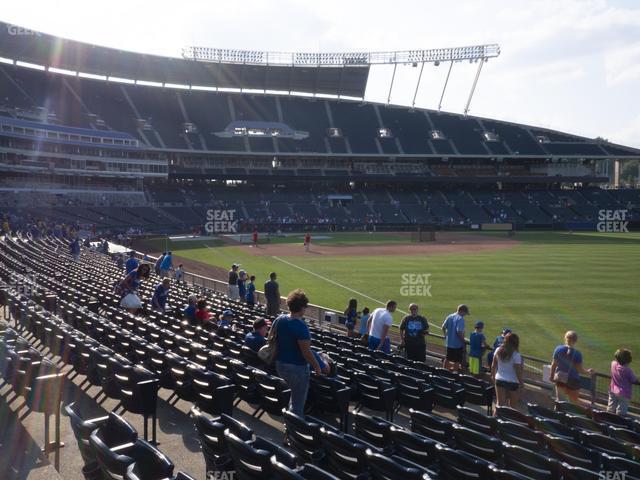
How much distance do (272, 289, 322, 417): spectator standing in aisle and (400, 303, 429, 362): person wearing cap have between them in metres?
5.00

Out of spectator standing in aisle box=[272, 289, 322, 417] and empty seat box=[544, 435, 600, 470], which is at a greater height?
spectator standing in aisle box=[272, 289, 322, 417]

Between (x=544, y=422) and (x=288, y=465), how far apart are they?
3824 mm

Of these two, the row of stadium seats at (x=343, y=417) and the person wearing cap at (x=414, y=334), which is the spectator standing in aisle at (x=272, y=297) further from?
the person wearing cap at (x=414, y=334)

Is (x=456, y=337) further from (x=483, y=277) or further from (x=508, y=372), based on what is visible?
(x=483, y=277)

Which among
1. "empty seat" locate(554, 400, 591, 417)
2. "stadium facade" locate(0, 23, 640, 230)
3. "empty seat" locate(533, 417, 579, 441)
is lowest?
"empty seat" locate(554, 400, 591, 417)

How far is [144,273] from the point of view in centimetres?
1113

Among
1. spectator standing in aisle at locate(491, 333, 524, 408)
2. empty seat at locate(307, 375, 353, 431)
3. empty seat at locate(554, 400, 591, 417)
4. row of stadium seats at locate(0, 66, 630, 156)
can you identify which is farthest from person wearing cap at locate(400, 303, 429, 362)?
row of stadium seats at locate(0, 66, 630, 156)

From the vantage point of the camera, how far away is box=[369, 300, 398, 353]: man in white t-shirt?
418 inches

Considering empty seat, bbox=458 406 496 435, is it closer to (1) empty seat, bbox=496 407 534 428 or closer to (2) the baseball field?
(1) empty seat, bbox=496 407 534 428

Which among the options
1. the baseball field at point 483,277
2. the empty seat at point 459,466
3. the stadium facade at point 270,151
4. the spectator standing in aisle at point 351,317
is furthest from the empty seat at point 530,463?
the stadium facade at point 270,151

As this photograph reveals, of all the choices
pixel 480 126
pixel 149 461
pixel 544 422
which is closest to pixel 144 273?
pixel 149 461

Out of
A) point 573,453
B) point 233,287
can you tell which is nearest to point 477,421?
point 573,453

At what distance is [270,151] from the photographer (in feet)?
241

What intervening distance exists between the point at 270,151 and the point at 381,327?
212 feet
